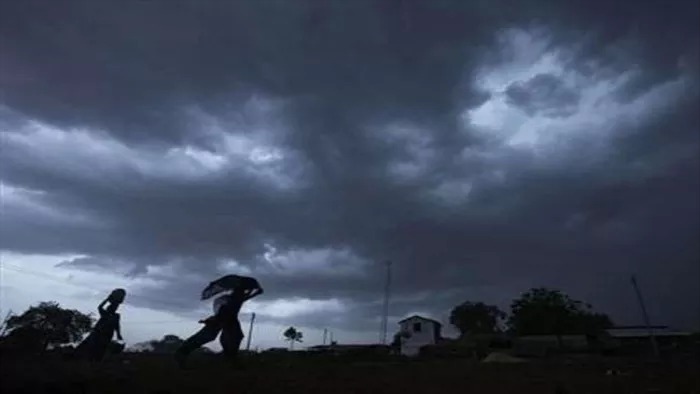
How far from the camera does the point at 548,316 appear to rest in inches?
3039

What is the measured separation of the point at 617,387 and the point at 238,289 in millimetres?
11806

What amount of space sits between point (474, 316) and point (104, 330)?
285 feet

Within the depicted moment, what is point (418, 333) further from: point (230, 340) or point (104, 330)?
point (104, 330)

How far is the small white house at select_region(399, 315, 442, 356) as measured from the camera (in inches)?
3243

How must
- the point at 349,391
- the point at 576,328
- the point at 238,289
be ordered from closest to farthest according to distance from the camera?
the point at 349,391 < the point at 238,289 < the point at 576,328

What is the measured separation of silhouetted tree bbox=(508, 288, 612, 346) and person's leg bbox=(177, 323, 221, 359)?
65850 mm

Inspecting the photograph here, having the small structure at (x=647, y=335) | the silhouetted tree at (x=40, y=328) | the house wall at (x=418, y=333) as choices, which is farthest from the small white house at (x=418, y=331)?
the silhouetted tree at (x=40, y=328)

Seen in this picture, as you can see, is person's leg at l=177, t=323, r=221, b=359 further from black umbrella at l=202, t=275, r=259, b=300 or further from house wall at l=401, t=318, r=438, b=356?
house wall at l=401, t=318, r=438, b=356

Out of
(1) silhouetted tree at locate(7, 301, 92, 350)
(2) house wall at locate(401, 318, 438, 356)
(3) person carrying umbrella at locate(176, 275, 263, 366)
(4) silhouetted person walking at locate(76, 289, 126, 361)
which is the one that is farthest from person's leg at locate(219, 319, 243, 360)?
(2) house wall at locate(401, 318, 438, 356)

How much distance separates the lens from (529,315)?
7850cm

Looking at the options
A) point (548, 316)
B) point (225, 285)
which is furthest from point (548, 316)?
point (225, 285)

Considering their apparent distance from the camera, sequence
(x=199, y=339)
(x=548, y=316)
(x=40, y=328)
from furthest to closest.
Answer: (x=548, y=316)
(x=199, y=339)
(x=40, y=328)

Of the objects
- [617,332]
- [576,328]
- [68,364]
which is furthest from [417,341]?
[68,364]

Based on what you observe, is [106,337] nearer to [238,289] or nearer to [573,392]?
[238,289]
